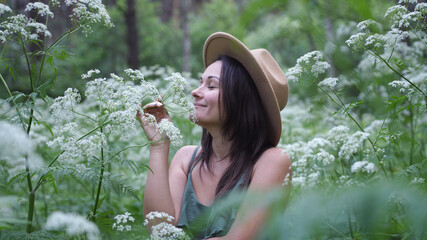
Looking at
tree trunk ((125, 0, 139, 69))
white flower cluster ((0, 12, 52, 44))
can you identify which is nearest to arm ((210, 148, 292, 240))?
white flower cluster ((0, 12, 52, 44))

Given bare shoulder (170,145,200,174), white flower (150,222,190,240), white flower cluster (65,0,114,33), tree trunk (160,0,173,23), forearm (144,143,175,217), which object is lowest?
white flower (150,222,190,240)

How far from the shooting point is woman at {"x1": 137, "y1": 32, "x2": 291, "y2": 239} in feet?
6.92

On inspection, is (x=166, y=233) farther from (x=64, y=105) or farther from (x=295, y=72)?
(x=295, y=72)

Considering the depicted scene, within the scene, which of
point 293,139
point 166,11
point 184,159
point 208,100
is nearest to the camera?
point 208,100

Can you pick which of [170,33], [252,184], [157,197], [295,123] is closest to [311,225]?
[252,184]

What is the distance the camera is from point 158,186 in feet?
6.93

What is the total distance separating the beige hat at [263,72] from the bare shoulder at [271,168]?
8.8 inches

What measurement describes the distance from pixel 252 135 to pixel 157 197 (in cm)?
65

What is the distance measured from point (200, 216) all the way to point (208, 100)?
0.63 m

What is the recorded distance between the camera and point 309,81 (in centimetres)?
226

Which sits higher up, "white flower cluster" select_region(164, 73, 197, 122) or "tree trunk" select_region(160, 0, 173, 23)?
"tree trunk" select_region(160, 0, 173, 23)

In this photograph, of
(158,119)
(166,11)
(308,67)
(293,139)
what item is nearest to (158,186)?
(158,119)

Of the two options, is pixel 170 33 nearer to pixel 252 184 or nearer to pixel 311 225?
pixel 252 184

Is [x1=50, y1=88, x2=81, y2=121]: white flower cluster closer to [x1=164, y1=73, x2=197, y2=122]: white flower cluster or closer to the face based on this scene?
[x1=164, y1=73, x2=197, y2=122]: white flower cluster
